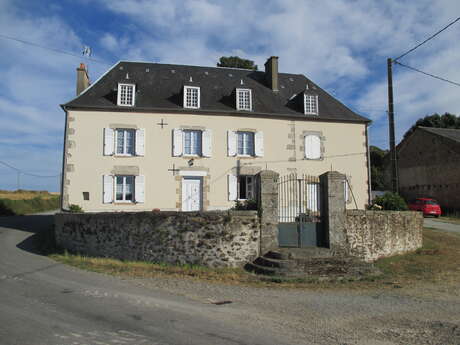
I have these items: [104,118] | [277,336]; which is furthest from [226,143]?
[277,336]

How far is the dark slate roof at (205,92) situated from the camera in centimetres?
1662

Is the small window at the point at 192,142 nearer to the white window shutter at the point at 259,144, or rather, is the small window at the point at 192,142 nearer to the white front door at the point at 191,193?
the white front door at the point at 191,193

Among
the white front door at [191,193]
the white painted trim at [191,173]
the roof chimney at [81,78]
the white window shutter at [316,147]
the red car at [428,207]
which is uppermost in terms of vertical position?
the roof chimney at [81,78]

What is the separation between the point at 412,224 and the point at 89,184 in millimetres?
12811

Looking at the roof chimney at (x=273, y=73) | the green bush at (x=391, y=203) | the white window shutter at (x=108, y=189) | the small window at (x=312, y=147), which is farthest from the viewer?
the roof chimney at (x=273, y=73)

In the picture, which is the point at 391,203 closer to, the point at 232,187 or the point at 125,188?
the point at 232,187

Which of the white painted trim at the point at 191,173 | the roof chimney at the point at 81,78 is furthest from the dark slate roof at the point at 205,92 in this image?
the white painted trim at the point at 191,173

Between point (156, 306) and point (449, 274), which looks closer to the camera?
point (156, 306)

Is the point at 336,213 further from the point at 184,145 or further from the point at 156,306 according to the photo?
the point at 184,145

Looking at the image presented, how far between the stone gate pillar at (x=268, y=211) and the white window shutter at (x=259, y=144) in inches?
287

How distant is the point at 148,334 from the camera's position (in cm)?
458

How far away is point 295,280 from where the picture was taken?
821 cm

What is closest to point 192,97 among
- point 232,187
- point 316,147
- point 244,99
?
point 244,99

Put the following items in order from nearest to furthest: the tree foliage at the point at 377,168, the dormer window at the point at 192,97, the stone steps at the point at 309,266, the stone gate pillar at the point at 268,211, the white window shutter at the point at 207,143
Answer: the stone steps at the point at 309,266, the stone gate pillar at the point at 268,211, the white window shutter at the point at 207,143, the dormer window at the point at 192,97, the tree foliage at the point at 377,168
